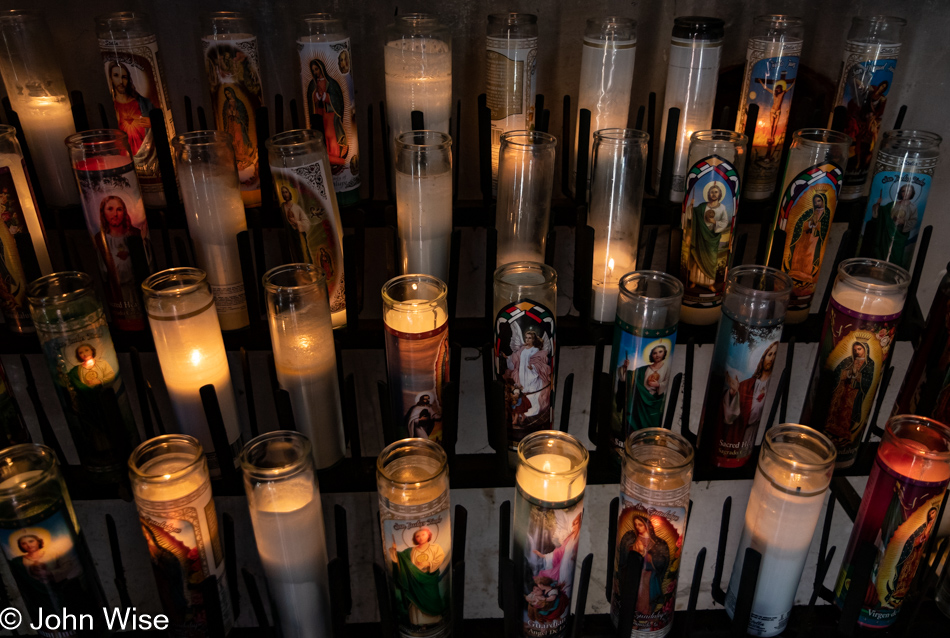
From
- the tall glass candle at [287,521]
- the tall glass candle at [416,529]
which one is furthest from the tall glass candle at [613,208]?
the tall glass candle at [287,521]

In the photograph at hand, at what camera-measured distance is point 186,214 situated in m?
0.93

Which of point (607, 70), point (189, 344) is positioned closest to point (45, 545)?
point (189, 344)

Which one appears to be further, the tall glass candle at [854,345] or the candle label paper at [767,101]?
the candle label paper at [767,101]

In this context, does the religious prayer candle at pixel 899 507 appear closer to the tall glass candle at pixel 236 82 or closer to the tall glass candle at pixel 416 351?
the tall glass candle at pixel 416 351

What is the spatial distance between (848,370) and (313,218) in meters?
0.73

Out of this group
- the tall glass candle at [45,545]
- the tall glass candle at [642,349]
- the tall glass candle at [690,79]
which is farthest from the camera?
the tall glass candle at [690,79]

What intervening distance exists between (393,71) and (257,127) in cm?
20

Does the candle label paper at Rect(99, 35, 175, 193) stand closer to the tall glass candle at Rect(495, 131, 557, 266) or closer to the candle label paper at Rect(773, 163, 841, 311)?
the tall glass candle at Rect(495, 131, 557, 266)

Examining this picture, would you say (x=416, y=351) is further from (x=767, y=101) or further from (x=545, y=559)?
(x=767, y=101)

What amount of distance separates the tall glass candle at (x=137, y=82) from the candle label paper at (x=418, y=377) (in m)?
0.44

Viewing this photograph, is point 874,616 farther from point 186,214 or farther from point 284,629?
point 186,214

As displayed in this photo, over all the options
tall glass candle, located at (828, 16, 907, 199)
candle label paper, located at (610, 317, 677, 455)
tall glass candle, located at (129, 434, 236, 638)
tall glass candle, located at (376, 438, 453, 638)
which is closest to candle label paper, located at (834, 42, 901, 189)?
tall glass candle, located at (828, 16, 907, 199)

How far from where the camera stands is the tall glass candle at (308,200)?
0.89m

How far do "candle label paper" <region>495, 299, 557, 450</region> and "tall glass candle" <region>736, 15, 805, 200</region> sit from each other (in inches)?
17.9
